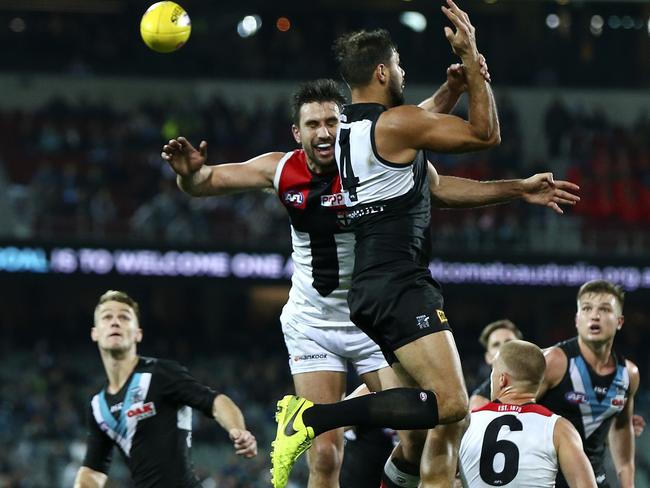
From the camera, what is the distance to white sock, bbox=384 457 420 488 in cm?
668

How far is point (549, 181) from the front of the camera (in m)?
6.30

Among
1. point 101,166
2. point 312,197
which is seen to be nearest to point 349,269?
point 312,197

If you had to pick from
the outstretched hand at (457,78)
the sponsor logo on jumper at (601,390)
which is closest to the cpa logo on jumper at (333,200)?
the outstretched hand at (457,78)

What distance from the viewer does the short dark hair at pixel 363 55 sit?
238 inches

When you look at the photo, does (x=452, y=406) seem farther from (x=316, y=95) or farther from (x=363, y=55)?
(x=316, y=95)

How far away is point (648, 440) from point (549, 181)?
44.7ft

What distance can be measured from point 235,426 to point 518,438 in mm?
1563

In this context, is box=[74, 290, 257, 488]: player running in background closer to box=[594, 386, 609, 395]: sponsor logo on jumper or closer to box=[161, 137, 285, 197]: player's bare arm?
box=[161, 137, 285, 197]: player's bare arm

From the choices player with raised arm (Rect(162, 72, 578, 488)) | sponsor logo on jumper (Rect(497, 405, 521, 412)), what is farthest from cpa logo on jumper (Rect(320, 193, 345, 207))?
sponsor logo on jumper (Rect(497, 405, 521, 412))

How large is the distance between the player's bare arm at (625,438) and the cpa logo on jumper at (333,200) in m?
2.51

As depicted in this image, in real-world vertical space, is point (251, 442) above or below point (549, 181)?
below

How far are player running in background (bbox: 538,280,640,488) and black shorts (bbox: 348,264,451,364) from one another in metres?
1.89

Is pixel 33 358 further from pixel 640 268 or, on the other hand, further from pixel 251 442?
pixel 251 442

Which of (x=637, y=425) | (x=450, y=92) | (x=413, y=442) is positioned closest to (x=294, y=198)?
(x=450, y=92)
